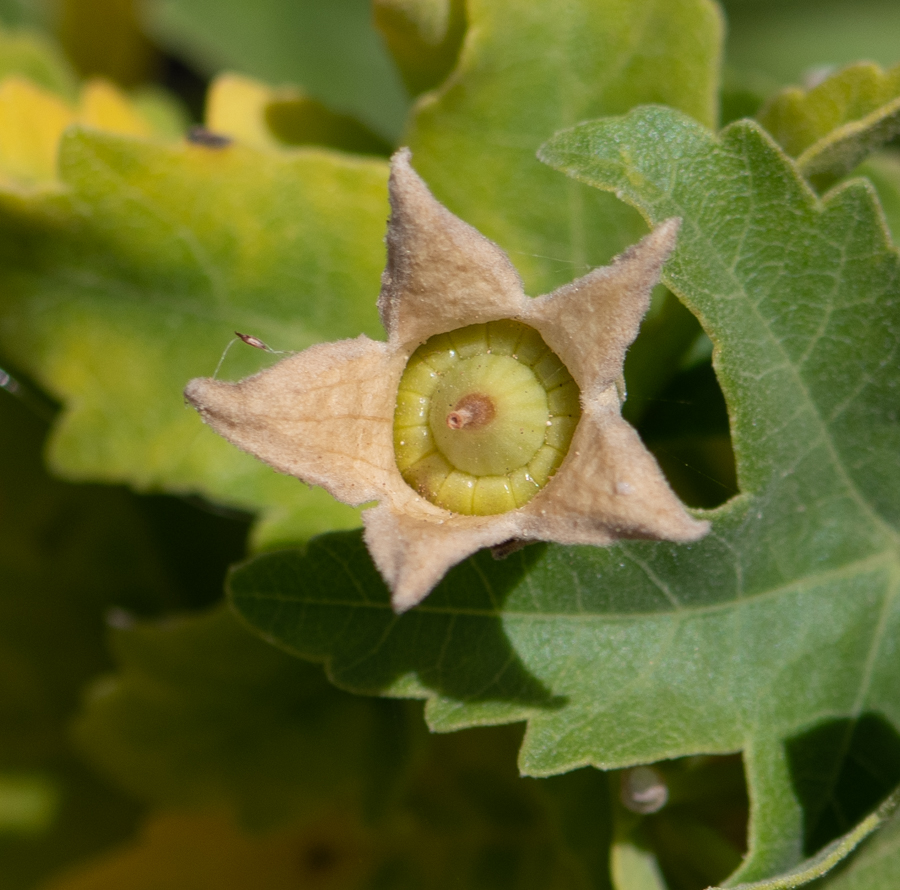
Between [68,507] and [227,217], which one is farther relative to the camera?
[68,507]

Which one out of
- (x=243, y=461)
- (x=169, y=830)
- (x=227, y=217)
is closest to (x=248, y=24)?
(x=227, y=217)

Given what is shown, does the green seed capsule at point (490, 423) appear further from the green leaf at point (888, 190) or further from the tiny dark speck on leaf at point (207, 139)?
the green leaf at point (888, 190)

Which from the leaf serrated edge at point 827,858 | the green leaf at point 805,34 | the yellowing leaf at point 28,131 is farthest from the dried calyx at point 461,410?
the green leaf at point 805,34

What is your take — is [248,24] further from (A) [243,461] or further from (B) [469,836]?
(B) [469,836]

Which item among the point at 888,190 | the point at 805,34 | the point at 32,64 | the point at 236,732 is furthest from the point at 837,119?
the point at 805,34

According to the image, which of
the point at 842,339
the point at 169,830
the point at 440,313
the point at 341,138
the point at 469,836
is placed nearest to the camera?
the point at 440,313

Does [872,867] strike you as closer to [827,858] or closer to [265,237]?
[827,858]

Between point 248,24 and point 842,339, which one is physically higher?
point 248,24

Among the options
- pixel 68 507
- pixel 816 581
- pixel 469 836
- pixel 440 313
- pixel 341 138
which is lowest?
pixel 469 836
